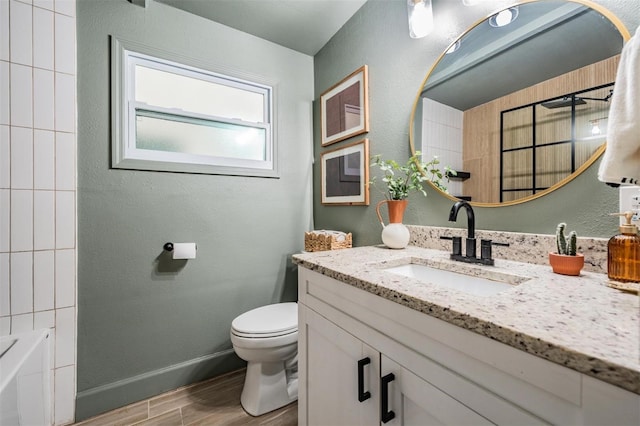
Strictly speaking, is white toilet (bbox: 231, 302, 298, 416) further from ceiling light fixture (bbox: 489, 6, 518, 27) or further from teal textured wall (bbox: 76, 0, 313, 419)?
ceiling light fixture (bbox: 489, 6, 518, 27)

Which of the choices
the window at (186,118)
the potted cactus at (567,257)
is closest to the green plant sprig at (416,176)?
the potted cactus at (567,257)

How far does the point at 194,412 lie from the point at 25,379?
0.76 metres

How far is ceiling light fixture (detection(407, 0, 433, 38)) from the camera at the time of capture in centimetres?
123

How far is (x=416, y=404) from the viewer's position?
625 millimetres

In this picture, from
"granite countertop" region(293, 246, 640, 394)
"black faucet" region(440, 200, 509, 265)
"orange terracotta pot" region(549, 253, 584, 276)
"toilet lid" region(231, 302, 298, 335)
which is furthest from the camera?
"toilet lid" region(231, 302, 298, 335)

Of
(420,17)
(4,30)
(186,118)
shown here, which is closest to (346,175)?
(420,17)

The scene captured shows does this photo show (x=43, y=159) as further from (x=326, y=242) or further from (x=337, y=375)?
(x=337, y=375)

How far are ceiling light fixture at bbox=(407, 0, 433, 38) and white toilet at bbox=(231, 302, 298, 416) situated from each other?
1.58 m

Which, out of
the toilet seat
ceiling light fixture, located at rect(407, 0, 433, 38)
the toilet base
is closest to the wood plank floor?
the toilet base

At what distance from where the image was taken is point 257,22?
1.81 metres

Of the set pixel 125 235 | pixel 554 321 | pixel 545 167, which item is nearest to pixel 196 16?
pixel 125 235

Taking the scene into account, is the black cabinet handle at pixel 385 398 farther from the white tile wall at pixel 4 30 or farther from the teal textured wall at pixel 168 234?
the white tile wall at pixel 4 30

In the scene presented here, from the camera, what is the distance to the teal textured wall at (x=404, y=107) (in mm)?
866

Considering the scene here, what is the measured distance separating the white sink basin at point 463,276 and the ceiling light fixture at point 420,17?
3.43 ft
